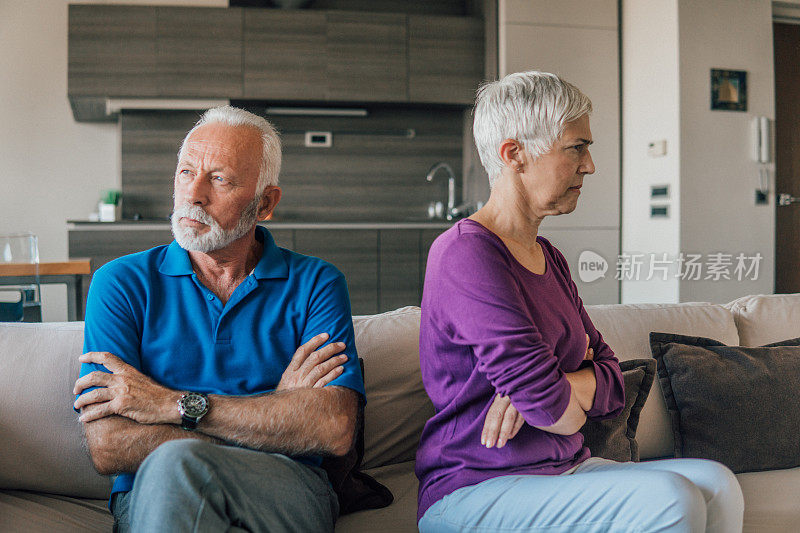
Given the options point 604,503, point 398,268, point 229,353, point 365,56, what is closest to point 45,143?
point 365,56

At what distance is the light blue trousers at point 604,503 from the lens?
1027 millimetres

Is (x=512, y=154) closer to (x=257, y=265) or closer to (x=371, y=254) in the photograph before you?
(x=257, y=265)

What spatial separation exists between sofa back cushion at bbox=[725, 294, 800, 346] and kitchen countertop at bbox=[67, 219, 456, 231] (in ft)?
9.35

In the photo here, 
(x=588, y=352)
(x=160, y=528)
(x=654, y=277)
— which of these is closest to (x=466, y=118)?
(x=654, y=277)

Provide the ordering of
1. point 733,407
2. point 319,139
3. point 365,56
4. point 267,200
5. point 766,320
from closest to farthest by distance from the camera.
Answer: point 267,200 → point 733,407 → point 766,320 → point 365,56 → point 319,139

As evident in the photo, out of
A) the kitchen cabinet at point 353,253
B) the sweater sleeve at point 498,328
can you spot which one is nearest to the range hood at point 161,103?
the kitchen cabinet at point 353,253

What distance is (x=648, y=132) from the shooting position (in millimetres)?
4645

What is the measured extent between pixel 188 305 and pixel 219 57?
3865 millimetres

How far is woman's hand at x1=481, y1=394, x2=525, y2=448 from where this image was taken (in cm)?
120

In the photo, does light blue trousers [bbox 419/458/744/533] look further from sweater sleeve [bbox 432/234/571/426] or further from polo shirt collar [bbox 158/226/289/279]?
polo shirt collar [bbox 158/226/289/279]

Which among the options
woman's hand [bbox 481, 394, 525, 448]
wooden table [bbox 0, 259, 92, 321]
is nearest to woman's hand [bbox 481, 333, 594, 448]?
woman's hand [bbox 481, 394, 525, 448]

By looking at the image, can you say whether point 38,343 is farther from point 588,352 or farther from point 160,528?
point 588,352

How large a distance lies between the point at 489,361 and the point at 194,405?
0.55 meters

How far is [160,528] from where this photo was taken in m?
0.96
